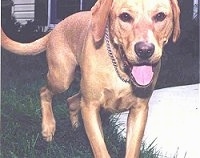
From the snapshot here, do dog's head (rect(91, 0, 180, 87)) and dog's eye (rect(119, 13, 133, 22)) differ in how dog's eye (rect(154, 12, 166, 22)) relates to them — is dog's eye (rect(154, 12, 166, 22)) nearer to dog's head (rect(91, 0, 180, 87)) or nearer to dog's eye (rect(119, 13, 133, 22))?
dog's head (rect(91, 0, 180, 87))

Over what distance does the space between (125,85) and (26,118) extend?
1533 mm

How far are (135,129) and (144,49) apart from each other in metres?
0.74

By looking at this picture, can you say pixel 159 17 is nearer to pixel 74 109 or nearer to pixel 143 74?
pixel 143 74

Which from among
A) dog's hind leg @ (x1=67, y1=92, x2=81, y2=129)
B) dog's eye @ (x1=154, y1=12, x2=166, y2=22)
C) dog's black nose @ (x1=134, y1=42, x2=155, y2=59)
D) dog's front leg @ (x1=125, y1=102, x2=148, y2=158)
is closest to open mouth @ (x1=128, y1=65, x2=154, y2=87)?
dog's black nose @ (x1=134, y1=42, x2=155, y2=59)

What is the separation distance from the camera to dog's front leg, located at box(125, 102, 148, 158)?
3521 millimetres

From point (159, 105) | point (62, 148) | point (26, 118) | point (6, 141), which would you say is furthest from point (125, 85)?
point (159, 105)

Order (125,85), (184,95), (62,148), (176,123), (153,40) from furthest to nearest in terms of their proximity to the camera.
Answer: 1. (184,95)
2. (176,123)
3. (62,148)
4. (125,85)
5. (153,40)

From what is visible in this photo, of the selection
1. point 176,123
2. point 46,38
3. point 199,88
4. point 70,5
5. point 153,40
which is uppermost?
point 153,40

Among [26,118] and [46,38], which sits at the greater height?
[46,38]

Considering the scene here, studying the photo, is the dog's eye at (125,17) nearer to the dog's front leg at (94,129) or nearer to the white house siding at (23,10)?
the dog's front leg at (94,129)

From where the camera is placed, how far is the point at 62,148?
403 centimetres

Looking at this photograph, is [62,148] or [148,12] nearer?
[148,12]

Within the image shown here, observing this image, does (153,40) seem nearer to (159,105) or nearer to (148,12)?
(148,12)

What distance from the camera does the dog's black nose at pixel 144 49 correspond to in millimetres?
3008
